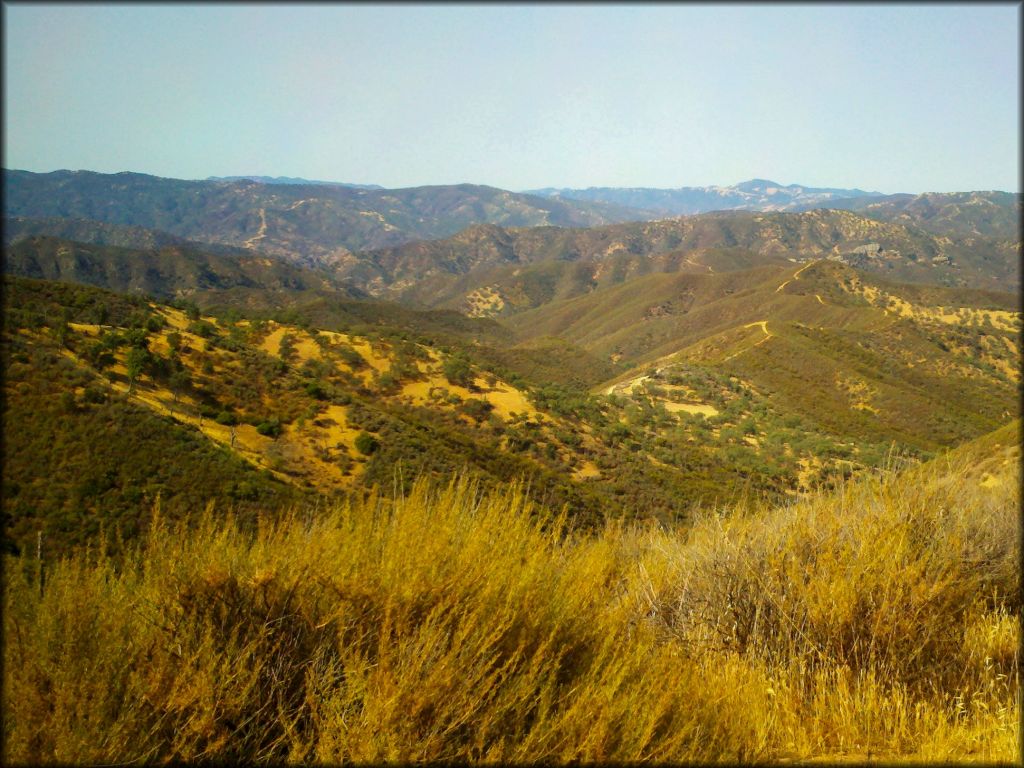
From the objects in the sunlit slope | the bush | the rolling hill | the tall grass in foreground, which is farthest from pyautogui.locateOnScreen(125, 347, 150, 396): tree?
the rolling hill

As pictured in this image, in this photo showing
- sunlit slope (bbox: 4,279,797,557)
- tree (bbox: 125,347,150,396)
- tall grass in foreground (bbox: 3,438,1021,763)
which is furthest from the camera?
tree (bbox: 125,347,150,396)

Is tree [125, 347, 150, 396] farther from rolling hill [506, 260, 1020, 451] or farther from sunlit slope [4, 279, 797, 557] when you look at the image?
rolling hill [506, 260, 1020, 451]

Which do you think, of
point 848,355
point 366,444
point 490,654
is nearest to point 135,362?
point 366,444

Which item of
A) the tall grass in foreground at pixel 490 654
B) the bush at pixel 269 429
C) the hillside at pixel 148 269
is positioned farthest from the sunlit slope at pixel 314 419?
the hillside at pixel 148 269

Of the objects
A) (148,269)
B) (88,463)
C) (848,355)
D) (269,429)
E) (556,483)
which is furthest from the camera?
(148,269)

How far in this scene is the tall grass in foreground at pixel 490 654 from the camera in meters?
2.59

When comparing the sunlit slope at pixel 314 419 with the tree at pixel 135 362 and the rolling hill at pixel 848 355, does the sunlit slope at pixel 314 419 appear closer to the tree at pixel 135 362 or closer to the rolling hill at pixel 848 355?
the tree at pixel 135 362

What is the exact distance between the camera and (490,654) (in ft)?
9.68

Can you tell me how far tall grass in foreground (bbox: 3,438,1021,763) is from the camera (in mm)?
2592

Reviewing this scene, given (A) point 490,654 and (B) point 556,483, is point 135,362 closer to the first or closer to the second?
(B) point 556,483

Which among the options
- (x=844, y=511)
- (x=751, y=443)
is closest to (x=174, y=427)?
(x=844, y=511)

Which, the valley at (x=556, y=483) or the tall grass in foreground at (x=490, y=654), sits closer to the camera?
the tall grass in foreground at (x=490, y=654)

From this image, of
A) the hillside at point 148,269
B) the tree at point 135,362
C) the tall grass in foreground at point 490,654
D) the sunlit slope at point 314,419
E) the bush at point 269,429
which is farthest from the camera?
the hillside at point 148,269

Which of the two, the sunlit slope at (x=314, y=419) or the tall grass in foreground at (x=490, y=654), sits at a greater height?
the tall grass in foreground at (x=490, y=654)
